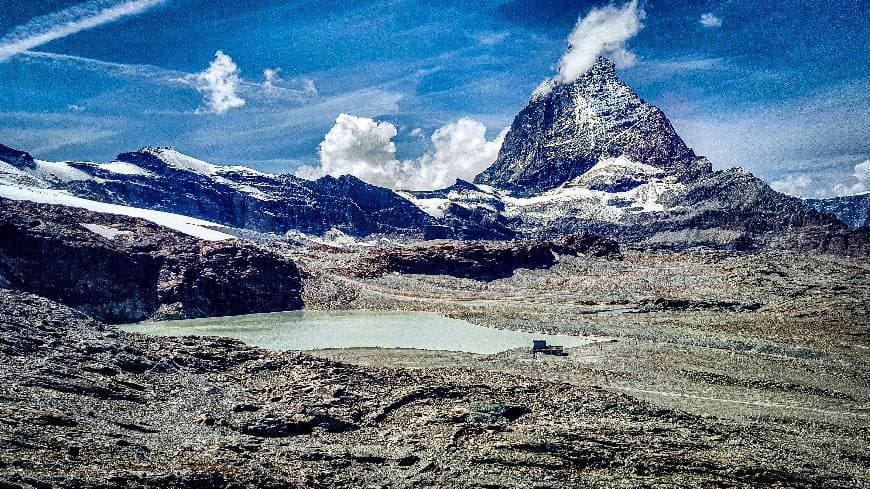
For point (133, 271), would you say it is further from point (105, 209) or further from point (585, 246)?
point (585, 246)

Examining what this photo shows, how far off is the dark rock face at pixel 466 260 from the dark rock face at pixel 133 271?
2794 cm

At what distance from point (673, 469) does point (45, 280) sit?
231 ft

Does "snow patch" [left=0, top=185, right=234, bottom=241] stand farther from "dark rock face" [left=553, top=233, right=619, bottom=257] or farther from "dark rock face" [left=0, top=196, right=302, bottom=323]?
"dark rock face" [left=553, top=233, right=619, bottom=257]

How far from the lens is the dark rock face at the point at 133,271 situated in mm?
69188

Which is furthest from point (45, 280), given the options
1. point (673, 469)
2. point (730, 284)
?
point (730, 284)

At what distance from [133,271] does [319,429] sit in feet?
211

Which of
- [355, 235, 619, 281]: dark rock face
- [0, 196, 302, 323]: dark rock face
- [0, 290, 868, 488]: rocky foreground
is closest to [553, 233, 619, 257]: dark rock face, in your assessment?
[355, 235, 619, 281]: dark rock face

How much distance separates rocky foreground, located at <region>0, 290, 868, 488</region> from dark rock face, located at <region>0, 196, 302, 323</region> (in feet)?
144

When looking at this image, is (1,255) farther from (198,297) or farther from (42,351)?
(42,351)

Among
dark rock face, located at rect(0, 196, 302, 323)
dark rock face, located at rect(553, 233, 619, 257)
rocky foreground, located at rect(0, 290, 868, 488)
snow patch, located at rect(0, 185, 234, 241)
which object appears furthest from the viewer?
dark rock face, located at rect(553, 233, 619, 257)

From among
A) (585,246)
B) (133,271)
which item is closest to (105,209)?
(133,271)

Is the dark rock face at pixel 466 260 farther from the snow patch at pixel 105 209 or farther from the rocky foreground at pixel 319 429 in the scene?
the rocky foreground at pixel 319 429

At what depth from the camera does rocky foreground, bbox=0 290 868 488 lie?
53.8 feet

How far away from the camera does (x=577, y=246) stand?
15050 cm
